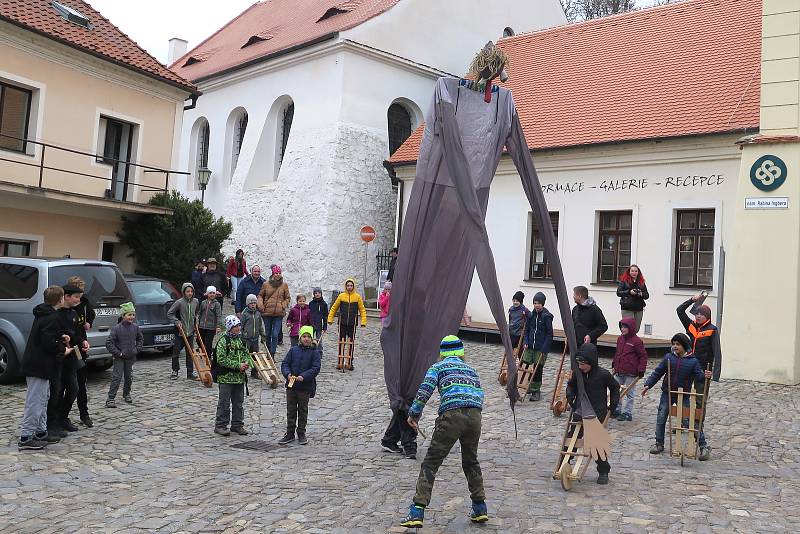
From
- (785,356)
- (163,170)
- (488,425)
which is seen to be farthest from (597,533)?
(163,170)

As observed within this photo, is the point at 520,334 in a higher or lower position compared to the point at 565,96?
lower

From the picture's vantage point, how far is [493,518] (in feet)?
20.4

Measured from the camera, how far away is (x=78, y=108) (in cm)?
1788

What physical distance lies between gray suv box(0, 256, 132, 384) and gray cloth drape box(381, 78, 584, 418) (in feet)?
18.8

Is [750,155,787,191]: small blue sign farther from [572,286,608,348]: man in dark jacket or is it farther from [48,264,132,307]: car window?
[48,264,132,307]: car window

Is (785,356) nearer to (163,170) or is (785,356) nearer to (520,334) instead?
(520,334)

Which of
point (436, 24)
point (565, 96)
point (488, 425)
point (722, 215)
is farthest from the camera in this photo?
point (436, 24)

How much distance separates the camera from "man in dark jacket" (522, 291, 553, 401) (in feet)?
37.8

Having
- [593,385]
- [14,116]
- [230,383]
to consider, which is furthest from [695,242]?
[14,116]

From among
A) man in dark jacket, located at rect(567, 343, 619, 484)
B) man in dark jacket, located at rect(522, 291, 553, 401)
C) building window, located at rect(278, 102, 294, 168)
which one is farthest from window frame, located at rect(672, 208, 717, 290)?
building window, located at rect(278, 102, 294, 168)

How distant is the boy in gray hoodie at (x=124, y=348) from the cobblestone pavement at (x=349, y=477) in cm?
29

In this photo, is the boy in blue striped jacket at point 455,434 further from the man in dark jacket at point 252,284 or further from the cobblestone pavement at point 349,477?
the man in dark jacket at point 252,284

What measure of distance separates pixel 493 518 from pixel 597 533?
84cm

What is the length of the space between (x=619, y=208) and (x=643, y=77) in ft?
14.2
